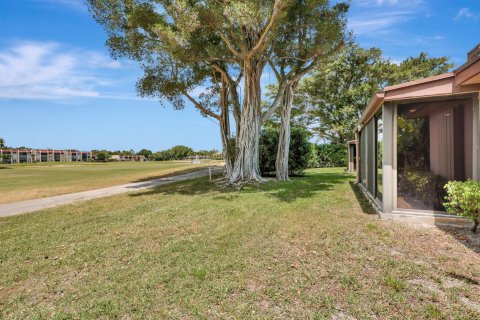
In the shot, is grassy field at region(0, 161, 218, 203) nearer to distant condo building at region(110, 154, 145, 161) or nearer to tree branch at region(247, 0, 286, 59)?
tree branch at region(247, 0, 286, 59)

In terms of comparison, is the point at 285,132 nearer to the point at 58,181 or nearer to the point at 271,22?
the point at 271,22

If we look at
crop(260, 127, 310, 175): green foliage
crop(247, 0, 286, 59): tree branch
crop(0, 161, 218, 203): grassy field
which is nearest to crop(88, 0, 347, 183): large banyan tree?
crop(247, 0, 286, 59): tree branch

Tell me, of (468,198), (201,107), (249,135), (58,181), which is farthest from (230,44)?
(58,181)

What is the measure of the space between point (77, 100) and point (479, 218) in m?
40.2

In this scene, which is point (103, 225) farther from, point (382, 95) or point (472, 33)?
point (472, 33)

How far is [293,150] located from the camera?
14.9m

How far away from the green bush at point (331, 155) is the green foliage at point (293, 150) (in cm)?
806

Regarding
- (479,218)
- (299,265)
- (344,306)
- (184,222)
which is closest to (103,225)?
(184,222)

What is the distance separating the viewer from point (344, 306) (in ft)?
7.68

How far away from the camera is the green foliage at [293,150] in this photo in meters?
14.8

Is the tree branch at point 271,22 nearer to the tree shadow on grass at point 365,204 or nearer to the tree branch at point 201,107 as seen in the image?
the tree branch at point 201,107

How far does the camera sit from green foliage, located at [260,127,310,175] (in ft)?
48.7

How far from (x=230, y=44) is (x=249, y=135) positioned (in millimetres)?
3708

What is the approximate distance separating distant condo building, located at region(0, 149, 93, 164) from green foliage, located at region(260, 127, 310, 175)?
81508mm
